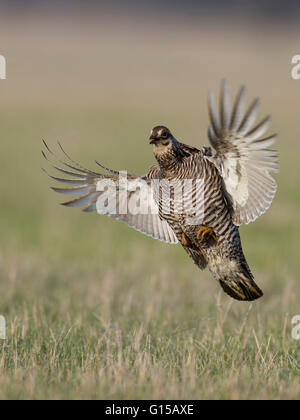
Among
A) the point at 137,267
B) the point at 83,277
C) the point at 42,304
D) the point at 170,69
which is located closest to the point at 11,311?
the point at 42,304

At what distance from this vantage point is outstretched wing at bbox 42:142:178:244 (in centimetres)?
689

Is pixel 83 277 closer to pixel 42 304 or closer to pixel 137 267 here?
pixel 137 267

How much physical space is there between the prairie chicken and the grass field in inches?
26.3

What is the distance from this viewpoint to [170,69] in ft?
138

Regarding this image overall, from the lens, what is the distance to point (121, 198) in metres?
7.17

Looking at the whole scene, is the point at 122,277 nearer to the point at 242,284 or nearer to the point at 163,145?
the point at 242,284

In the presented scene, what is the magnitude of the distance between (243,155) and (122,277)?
5020 mm

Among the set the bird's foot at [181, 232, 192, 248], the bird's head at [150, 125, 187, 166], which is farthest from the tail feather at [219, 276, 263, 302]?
the bird's head at [150, 125, 187, 166]

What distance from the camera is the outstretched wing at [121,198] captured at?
6.89 meters

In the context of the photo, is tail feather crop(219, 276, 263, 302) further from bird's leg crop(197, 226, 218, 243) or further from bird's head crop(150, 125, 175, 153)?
bird's head crop(150, 125, 175, 153)

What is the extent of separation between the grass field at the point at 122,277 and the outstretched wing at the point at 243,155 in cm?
108

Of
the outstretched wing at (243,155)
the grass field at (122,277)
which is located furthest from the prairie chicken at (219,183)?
the grass field at (122,277)

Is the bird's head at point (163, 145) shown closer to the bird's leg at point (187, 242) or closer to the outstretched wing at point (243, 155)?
the outstretched wing at point (243, 155)
